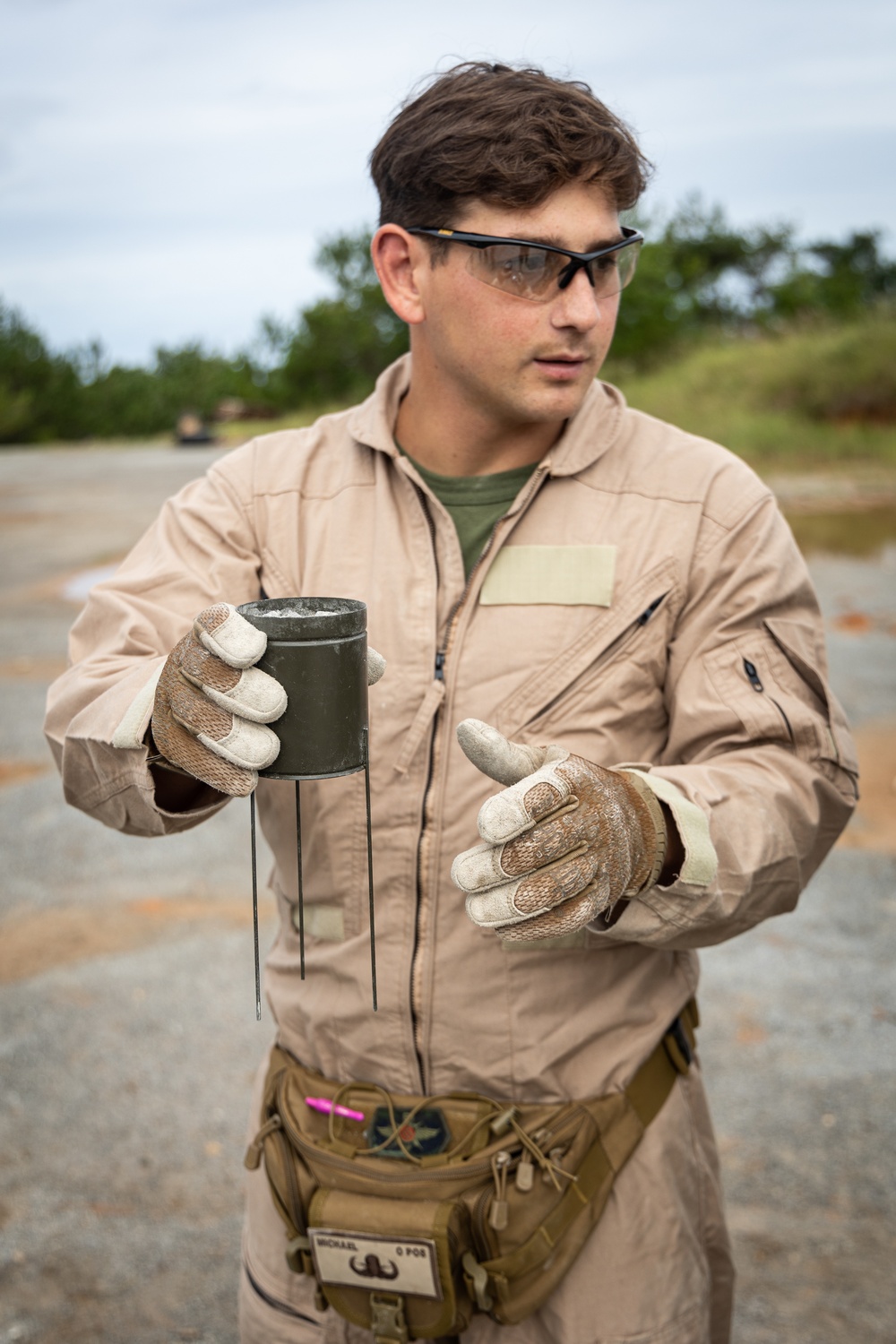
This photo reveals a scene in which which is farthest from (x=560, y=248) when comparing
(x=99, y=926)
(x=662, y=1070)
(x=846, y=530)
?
(x=846, y=530)

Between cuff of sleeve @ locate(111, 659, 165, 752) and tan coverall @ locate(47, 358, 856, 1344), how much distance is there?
175 mm

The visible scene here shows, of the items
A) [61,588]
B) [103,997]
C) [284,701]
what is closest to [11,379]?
[61,588]

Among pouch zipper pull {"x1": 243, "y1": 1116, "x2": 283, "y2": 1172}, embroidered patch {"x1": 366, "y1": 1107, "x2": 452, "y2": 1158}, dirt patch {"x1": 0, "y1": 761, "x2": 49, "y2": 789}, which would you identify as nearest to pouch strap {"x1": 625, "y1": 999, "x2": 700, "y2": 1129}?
embroidered patch {"x1": 366, "y1": 1107, "x2": 452, "y2": 1158}

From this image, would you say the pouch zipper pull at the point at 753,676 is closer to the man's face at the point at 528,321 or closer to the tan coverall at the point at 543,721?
the tan coverall at the point at 543,721

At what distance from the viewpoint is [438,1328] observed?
6.77 ft

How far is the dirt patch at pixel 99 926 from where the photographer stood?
4902 millimetres

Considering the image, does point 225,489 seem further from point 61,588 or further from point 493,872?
point 61,588

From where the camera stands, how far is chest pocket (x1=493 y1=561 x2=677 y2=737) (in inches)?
81.2

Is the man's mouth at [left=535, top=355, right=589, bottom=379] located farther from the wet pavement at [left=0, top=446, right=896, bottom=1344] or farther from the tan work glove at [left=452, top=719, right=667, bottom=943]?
the wet pavement at [left=0, top=446, right=896, bottom=1344]

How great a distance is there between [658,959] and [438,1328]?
0.73 metres

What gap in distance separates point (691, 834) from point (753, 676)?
35 cm

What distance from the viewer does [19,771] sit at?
6.82 meters

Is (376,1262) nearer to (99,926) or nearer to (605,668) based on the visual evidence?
(605,668)

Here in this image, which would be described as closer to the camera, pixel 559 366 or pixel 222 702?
pixel 222 702
